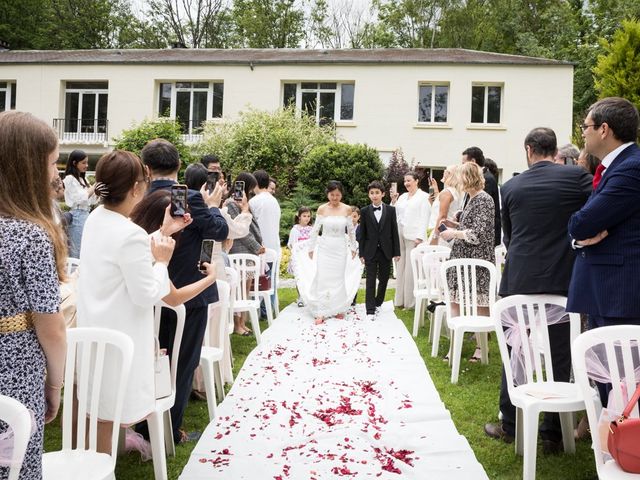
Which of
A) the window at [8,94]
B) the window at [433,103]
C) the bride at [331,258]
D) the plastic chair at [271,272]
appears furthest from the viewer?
the window at [8,94]

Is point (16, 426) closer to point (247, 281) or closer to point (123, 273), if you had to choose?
point (123, 273)

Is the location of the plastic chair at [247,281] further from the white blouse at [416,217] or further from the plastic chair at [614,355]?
the plastic chair at [614,355]

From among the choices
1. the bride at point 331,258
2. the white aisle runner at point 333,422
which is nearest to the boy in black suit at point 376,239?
the bride at point 331,258

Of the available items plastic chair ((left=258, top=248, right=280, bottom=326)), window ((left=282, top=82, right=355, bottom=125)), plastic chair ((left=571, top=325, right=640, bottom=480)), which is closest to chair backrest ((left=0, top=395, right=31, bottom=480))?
plastic chair ((left=571, top=325, right=640, bottom=480))

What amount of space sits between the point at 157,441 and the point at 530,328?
2.65 metres

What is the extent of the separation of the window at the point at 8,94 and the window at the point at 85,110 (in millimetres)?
2694

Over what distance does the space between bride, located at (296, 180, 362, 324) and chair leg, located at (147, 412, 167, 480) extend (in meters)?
5.76

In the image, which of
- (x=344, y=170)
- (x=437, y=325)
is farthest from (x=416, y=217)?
(x=344, y=170)

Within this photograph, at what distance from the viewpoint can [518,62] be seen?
21406 millimetres

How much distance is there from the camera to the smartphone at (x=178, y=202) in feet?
11.1

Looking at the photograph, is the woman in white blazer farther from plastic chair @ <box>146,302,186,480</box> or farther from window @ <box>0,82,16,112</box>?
window @ <box>0,82,16,112</box>

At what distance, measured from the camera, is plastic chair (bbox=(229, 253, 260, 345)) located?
24.1 ft

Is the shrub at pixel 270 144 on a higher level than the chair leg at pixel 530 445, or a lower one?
higher

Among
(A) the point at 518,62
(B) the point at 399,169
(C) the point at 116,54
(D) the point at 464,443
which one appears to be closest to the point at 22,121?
(D) the point at 464,443
